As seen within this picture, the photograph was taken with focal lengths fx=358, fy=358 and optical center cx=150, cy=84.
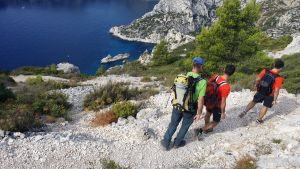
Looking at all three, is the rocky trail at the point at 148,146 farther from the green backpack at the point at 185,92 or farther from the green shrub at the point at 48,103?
the green backpack at the point at 185,92

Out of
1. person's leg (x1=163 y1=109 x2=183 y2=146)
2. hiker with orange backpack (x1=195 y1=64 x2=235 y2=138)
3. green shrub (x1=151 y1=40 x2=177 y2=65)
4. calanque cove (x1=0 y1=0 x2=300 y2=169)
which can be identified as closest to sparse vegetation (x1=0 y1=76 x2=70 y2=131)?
calanque cove (x1=0 y1=0 x2=300 y2=169)

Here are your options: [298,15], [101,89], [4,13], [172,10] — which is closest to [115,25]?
[172,10]

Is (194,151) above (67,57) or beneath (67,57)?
above

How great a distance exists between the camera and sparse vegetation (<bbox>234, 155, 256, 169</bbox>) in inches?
321

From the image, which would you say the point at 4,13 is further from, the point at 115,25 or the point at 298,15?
the point at 298,15

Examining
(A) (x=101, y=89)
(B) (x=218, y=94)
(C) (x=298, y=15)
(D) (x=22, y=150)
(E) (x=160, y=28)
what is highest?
(B) (x=218, y=94)

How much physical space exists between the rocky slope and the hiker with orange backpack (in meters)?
107

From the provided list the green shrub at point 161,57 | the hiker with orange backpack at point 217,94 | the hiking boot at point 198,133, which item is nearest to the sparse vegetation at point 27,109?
the hiking boot at point 198,133

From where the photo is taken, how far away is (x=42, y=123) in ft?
36.1

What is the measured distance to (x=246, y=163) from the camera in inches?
326

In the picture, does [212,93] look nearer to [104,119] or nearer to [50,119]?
[104,119]

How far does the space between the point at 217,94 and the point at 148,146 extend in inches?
89.3

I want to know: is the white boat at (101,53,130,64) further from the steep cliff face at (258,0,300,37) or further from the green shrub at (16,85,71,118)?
the green shrub at (16,85,71,118)

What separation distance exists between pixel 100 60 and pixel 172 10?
80.8 m
